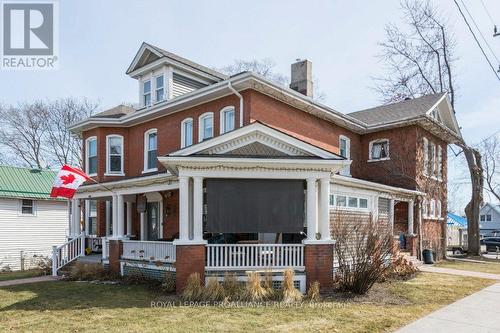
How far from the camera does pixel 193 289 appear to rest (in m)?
10.4

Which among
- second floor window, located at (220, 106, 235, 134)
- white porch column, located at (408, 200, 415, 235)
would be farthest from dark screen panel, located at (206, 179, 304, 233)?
white porch column, located at (408, 200, 415, 235)

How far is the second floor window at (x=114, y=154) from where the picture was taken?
63.2ft

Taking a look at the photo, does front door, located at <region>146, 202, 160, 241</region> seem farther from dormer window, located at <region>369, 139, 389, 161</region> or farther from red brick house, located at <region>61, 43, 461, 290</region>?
dormer window, located at <region>369, 139, 389, 161</region>

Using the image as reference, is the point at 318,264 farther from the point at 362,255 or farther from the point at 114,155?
the point at 114,155

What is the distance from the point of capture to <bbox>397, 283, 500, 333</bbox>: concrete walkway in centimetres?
758

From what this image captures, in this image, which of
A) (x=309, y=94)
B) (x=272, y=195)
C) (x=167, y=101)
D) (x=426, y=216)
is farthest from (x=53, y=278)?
(x=426, y=216)

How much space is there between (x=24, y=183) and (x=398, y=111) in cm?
2192

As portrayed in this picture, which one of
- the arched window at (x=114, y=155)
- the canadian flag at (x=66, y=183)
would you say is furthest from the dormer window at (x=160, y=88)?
the canadian flag at (x=66, y=183)

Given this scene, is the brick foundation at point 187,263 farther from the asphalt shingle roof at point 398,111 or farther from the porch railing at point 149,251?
the asphalt shingle roof at point 398,111

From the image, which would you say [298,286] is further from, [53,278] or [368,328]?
[53,278]

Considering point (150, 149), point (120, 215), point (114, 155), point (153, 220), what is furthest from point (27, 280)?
point (150, 149)

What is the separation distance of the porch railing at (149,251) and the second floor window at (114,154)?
567 cm

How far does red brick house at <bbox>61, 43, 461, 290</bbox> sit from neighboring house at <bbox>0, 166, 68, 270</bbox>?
16.6 feet

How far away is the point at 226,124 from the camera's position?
1559cm
